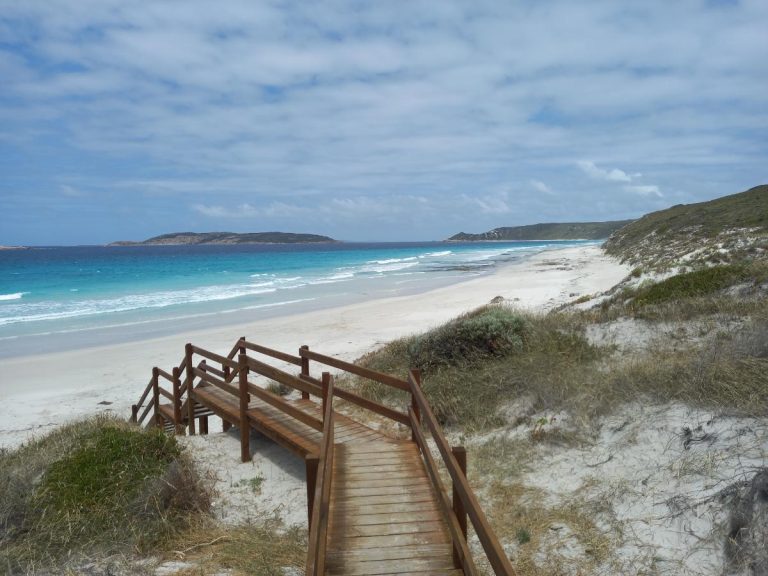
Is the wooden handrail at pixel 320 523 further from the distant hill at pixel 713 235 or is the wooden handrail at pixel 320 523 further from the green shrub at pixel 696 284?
the distant hill at pixel 713 235

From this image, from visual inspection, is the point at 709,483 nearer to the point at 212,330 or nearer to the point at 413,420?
the point at 413,420

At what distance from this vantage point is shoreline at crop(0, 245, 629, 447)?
12.9 metres

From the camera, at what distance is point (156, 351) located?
18.8m

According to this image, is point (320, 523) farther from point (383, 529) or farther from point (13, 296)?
point (13, 296)

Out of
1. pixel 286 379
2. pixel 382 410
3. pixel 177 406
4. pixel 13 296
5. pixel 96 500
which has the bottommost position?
pixel 177 406

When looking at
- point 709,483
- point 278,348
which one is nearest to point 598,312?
point 709,483

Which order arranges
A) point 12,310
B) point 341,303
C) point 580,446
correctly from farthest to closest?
point 12,310, point 341,303, point 580,446

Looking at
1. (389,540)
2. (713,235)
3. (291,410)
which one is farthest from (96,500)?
(713,235)

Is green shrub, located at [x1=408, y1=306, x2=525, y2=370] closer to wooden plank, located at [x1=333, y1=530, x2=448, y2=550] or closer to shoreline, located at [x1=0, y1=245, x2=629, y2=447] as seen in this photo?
wooden plank, located at [x1=333, y1=530, x2=448, y2=550]

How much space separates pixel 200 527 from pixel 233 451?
2.91 meters

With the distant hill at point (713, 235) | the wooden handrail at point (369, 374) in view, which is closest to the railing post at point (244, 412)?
the wooden handrail at point (369, 374)

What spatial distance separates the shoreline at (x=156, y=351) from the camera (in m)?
12.9

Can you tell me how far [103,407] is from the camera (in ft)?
42.3

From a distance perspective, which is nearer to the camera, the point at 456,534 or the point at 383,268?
the point at 456,534
